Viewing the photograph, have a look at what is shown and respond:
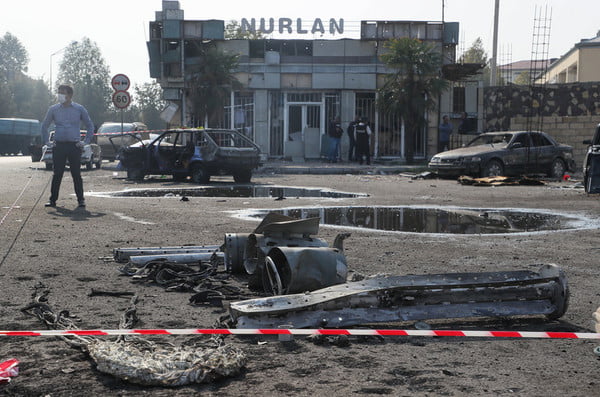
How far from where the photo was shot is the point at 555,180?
74.5 ft

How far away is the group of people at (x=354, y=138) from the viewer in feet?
106

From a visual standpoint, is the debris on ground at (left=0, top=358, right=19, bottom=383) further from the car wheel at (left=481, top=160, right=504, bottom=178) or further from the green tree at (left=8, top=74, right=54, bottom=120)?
the green tree at (left=8, top=74, right=54, bottom=120)

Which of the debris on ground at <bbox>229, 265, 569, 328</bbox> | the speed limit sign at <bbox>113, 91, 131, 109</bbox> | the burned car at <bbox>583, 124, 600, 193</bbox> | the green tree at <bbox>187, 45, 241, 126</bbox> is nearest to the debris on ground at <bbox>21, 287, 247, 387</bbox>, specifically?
the debris on ground at <bbox>229, 265, 569, 328</bbox>

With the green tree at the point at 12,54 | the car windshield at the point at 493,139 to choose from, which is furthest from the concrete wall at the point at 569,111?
the green tree at the point at 12,54

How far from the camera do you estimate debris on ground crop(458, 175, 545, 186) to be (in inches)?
819

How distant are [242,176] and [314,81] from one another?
1573cm

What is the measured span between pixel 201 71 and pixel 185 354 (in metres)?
32.4

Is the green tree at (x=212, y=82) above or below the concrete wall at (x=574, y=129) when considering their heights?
above

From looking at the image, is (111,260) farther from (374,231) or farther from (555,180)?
(555,180)

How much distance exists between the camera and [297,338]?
457 cm

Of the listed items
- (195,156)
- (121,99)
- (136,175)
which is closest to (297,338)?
(195,156)

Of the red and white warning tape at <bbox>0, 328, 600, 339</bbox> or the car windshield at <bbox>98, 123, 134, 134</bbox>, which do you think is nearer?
the red and white warning tape at <bbox>0, 328, 600, 339</bbox>

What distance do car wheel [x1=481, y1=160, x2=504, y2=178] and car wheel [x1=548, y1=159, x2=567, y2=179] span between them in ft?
6.25

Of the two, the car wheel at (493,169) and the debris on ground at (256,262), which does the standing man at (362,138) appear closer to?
the car wheel at (493,169)
